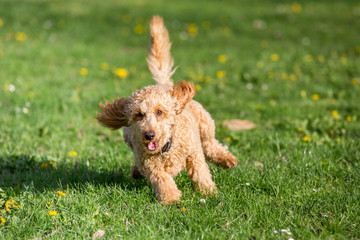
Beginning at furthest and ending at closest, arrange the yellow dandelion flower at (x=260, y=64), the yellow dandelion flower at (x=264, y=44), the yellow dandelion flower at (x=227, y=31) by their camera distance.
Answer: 1. the yellow dandelion flower at (x=227, y=31)
2. the yellow dandelion flower at (x=264, y=44)
3. the yellow dandelion flower at (x=260, y=64)

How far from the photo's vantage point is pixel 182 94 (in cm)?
368

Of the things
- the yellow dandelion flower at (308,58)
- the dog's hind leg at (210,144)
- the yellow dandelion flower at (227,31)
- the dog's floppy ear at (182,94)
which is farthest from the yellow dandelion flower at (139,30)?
the dog's floppy ear at (182,94)

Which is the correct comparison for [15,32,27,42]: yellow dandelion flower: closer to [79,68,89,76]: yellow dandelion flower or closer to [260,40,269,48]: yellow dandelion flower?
[79,68,89,76]: yellow dandelion flower

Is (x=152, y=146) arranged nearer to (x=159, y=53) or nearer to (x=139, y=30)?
(x=159, y=53)

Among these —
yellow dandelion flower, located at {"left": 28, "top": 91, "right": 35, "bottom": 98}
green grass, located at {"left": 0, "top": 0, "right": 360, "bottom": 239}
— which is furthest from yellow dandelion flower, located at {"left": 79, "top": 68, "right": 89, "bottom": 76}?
yellow dandelion flower, located at {"left": 28, "top": 91, "right": 35, "bottom": 98}

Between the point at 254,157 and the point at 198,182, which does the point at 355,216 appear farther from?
the point at 254,157

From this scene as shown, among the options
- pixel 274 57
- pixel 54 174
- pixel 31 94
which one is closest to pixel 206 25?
pixel 274 57

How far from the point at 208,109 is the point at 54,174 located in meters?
2.79

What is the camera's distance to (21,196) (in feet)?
12.0

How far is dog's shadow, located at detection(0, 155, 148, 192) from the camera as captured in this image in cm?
406

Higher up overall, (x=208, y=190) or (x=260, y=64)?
(x=260, y=64)

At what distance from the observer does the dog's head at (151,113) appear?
3.42m

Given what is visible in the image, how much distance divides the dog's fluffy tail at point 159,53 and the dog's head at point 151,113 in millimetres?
765

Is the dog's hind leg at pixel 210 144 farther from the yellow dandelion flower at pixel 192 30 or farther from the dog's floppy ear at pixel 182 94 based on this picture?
the yellow dandelion flower at pixel 192 30
